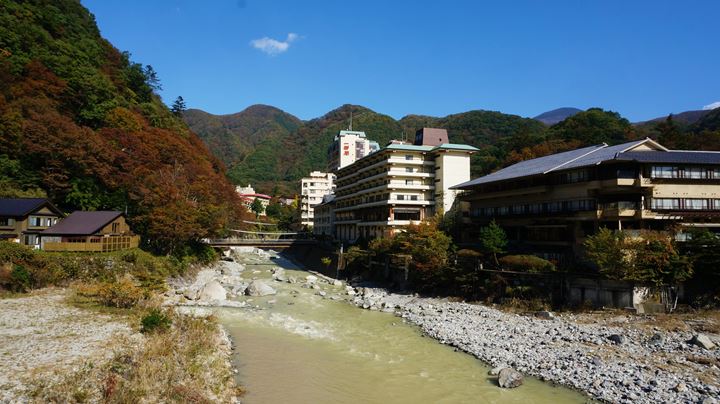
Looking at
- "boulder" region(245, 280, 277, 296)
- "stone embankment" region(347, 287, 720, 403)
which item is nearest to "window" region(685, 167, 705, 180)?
"stone embankment" region(347, 287, 720, 403)

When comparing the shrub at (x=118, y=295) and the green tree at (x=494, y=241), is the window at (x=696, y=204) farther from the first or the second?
the shrub at (x=118, y=295)

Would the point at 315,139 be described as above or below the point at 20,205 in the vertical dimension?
above

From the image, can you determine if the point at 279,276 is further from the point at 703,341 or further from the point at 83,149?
the point at 703,341

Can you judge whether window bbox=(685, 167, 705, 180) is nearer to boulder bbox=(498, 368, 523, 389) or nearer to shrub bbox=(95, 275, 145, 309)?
boulder bbox=(498, 368, 523, 389)

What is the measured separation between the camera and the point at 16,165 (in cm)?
3806

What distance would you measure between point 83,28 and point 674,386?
89.0 meters

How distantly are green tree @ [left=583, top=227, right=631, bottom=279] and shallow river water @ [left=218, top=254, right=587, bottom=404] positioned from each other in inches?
436

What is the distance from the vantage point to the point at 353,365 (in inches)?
698

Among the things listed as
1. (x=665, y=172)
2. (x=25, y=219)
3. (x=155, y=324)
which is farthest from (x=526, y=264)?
(x=25, y=219)

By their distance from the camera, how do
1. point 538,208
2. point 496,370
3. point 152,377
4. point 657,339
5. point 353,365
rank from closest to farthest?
point 152,377
point 496,370
point 353,365
point 657,339
point 538,208

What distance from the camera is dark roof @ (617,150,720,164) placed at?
26.9 meters

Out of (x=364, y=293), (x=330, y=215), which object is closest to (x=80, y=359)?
(x=364, y=293)

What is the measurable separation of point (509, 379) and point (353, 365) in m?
6.63

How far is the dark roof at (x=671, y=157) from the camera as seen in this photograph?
26.9 meters
